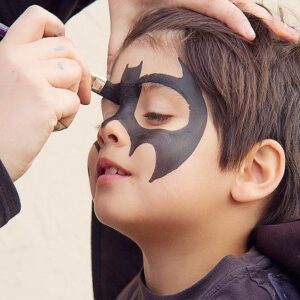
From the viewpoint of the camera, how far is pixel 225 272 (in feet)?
3.46

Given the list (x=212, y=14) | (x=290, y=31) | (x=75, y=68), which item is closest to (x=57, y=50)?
(x=75, y=68)

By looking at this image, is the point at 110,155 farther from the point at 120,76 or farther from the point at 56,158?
the point at 56,158

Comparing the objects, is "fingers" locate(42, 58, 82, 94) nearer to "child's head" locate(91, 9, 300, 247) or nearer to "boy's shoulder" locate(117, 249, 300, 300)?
"child's head" locate(91, 9, 300, 247)

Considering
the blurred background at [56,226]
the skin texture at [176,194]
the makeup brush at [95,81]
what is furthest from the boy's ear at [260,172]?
the blurred background at [56,226]

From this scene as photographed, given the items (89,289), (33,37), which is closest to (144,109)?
(33,37)

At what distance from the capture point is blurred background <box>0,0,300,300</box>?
2143mm

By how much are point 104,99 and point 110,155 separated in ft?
0.34

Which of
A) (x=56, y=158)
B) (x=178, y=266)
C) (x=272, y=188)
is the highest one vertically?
(x=272, y=188)

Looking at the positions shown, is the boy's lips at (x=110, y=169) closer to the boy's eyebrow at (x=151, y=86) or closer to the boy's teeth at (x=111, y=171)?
the boy's teeth at (x=111, y=171)

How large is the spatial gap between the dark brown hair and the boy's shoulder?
0.08m

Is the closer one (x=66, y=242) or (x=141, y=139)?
(x=141, y=139)

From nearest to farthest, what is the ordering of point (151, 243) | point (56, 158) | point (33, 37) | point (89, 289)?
point (33, 37)
point (151, 243)
point (89, 289)
point (56, 158)

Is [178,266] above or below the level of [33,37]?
below

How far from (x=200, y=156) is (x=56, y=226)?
3.98ft
